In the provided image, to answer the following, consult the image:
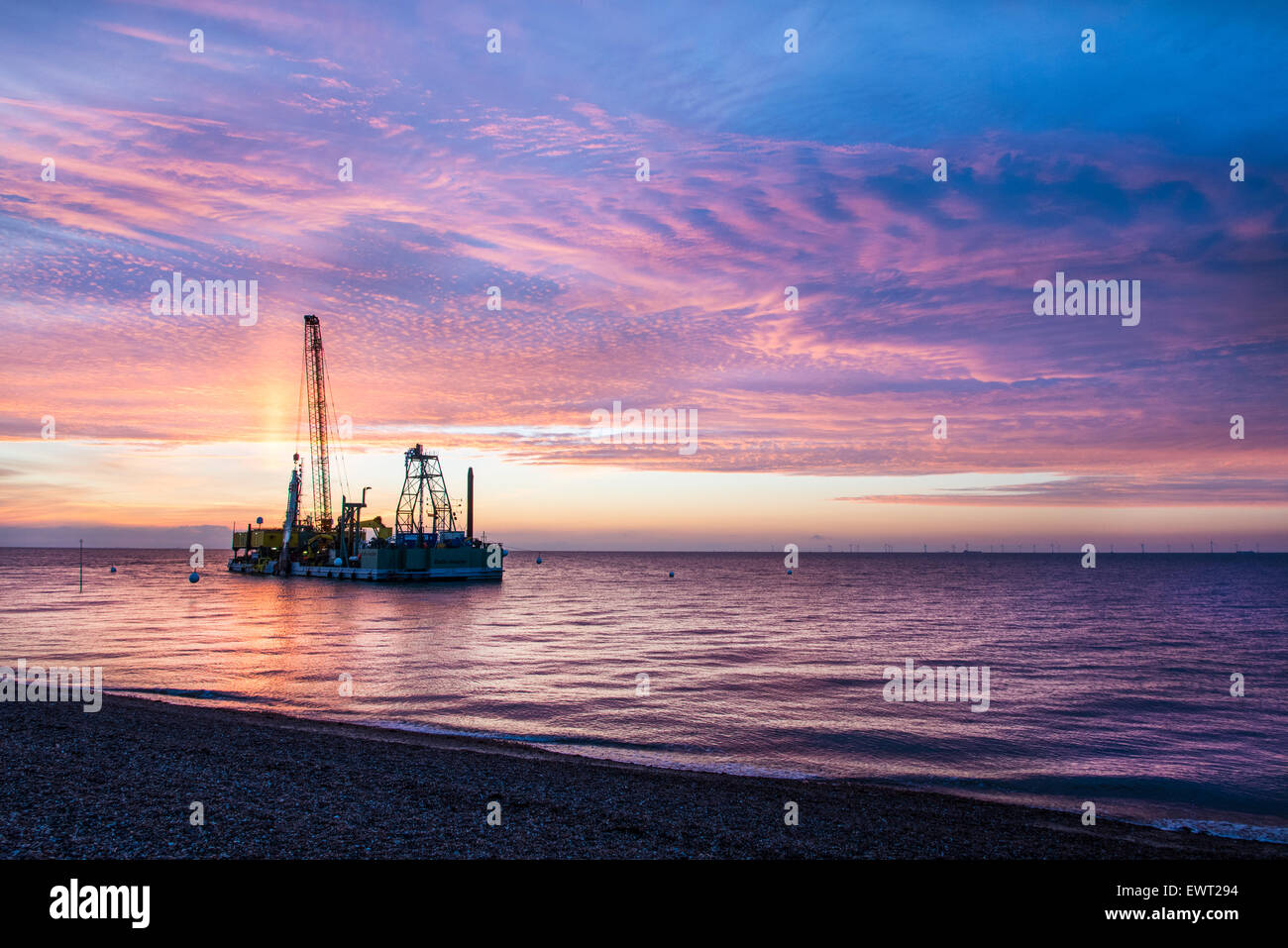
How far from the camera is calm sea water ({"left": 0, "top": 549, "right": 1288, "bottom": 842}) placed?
56.6 ft

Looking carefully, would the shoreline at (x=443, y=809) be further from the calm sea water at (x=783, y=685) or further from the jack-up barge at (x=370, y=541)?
the jack-up barge at (x=370, y=541)

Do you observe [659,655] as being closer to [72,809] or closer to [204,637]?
[204,637]

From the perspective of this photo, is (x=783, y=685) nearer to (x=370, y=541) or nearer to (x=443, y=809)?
(x=443, y=809)

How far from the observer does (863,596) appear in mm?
96625

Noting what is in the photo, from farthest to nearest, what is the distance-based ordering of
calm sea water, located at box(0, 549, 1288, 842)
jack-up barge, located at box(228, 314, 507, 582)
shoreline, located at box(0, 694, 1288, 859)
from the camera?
jack-up barge, located at box(228, 314, 507, 582), calm sea water, located at box(0, 549, 1288, 842), shoreline, located at box(0, 694, 1288, 859)

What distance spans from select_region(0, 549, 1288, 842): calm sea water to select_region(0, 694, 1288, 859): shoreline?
8.73 feet

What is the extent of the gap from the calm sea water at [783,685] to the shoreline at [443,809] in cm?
266

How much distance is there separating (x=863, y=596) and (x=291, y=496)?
315 ft

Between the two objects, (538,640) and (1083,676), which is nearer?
(1083,676)

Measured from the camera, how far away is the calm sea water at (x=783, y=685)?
17266mm

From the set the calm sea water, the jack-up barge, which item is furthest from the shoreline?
the jack-up barge

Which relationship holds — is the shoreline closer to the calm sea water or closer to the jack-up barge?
the calm sea water

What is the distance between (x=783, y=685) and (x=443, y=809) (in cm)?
1984
